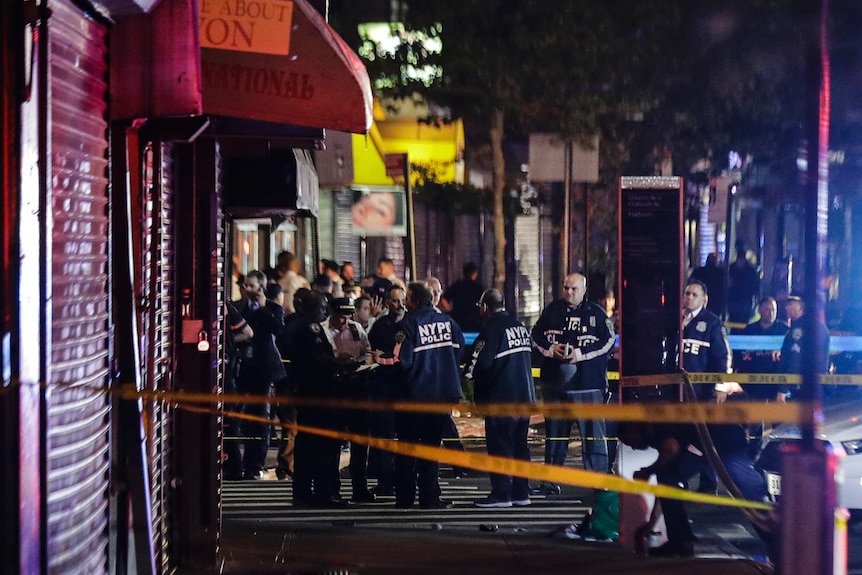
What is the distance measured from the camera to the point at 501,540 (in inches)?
389

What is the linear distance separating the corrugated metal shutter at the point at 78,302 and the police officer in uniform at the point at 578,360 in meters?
7.93

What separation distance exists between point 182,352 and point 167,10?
285cm

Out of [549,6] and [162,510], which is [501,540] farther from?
[549,6]

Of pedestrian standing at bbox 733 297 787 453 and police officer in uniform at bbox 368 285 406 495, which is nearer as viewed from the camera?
police officer in uniform at bbox 368 285 406 495

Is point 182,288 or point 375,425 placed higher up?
point 182,288

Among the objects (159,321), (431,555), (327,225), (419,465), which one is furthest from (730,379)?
(327,225)

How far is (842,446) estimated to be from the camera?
1005cm

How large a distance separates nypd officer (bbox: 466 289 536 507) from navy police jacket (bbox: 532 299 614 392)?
4.45 ft

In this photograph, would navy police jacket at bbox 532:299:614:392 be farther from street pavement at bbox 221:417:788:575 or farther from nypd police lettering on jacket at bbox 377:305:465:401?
nypd police lettering on jacket at bbox 377:305:465:401

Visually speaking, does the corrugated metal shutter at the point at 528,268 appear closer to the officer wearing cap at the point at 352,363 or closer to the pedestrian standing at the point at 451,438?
the pedestrian standing at the point at 451,438

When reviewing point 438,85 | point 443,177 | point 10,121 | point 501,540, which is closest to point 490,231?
point 443,177

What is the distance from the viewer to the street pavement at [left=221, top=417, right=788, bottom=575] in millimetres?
8750

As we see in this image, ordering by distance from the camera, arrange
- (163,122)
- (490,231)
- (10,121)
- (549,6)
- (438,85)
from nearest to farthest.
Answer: (10,121), (163,122), (549,6), (438,85), (490,231)

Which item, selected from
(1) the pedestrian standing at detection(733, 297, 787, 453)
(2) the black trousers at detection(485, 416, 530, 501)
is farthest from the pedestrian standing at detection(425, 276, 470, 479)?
(1) the pedestrian standing at detection(733, 297, 787, 453)
